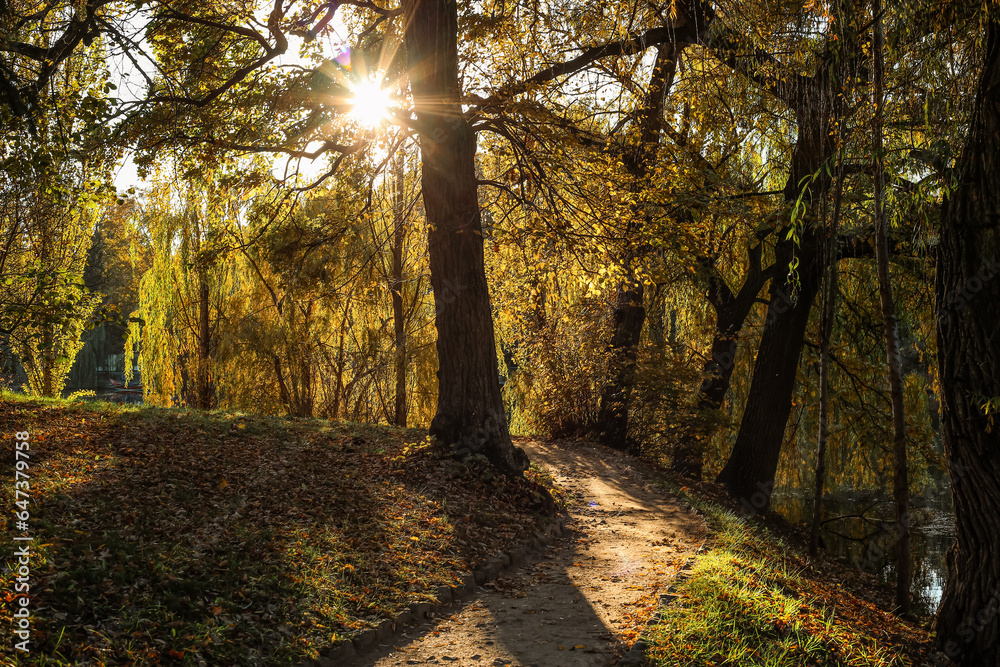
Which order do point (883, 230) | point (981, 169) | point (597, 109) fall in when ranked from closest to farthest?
point (981, 169), point (883, 230), point (597, 109)

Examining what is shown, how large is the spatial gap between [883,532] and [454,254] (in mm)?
10296

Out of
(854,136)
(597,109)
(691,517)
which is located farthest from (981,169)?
(597,109)

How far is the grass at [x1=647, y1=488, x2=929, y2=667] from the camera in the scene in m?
3.96

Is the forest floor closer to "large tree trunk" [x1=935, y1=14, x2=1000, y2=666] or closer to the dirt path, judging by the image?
the dirt path

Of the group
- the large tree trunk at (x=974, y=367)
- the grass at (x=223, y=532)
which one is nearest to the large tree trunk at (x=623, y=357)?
the grass at (x=223, y=532)

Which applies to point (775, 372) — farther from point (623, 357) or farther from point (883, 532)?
point (883, 532)

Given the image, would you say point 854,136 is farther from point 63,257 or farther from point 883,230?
point 63,257

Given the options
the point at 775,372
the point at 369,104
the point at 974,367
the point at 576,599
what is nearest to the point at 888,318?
the point at 974,367

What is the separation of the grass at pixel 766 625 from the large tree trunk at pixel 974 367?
46 centimetres

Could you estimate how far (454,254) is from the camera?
777 centimetres

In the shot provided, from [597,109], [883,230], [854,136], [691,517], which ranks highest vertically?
[597,109]

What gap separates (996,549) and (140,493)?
241 inches

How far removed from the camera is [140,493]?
205 inches

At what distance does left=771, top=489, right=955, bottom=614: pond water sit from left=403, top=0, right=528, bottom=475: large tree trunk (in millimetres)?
4959
